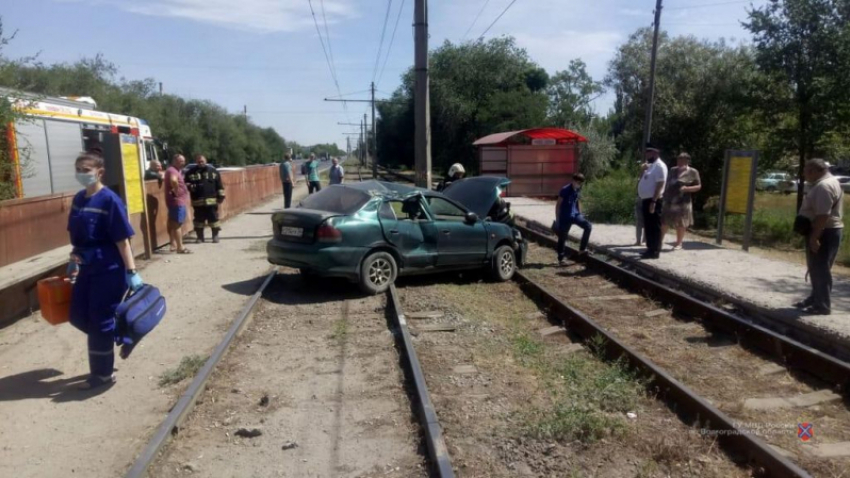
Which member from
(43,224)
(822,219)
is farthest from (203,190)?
(822,219)

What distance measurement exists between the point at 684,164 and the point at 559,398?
26.7ft

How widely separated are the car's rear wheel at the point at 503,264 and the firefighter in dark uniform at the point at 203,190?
631 cm

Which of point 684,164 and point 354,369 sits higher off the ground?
point 684,164

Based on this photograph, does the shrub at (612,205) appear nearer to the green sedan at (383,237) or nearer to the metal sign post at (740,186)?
the metal sign post at (740,186)

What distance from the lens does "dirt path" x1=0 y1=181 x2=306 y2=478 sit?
434 centimetres

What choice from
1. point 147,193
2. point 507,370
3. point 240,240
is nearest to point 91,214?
point 507,370

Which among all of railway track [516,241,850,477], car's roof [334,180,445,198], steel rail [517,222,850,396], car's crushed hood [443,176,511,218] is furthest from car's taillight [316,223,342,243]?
steel rail [517,222,850,396]

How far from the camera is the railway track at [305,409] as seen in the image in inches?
166

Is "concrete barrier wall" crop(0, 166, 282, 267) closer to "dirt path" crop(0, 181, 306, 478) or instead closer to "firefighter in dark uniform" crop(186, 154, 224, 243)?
"firefighter in dark uniform" crop(186, 154, 224, 243)

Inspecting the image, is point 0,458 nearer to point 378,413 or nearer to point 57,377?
point 57,377

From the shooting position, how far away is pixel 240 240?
593 inches

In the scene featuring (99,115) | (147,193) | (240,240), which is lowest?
(240,240)

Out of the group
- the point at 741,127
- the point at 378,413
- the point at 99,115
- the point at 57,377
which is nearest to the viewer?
the point at 378,413

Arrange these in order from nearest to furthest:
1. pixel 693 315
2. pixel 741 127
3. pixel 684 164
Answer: pixel 693 315 → pixel 684 164 → pixel 741 127
